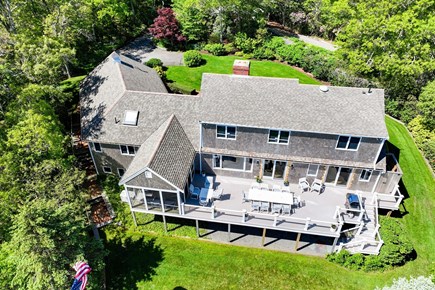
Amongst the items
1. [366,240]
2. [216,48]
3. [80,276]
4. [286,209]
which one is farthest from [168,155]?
[216,48]

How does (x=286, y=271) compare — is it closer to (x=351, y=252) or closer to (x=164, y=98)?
(x=351, y=252)

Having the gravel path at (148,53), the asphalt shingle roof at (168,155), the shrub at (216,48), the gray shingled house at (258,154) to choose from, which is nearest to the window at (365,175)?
the gray shingled house at (258,154)

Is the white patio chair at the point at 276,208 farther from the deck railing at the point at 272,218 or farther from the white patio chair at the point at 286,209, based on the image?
the deck railing at the point at 272,218

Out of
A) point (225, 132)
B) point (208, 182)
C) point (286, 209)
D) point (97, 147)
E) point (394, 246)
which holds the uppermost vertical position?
point (225, 132)

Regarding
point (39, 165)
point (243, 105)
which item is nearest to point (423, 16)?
point (243, 105)

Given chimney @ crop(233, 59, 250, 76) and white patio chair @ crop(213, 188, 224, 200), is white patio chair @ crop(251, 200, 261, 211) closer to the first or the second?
white patio chair @ crop(213, 188, 224, 200)

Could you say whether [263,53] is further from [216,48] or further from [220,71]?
[220,71]
